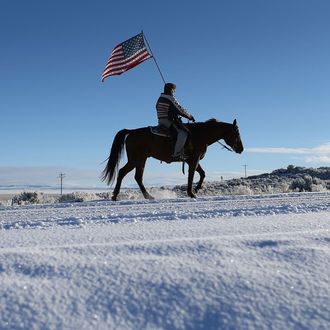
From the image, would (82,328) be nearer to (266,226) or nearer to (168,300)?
(168,300)

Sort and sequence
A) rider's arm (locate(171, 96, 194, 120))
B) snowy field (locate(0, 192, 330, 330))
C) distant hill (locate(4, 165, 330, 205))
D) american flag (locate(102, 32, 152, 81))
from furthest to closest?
distant hill (locate(4, 165, 330, 205)) < american flag (locate(102, 32, 152, 81)) < rider's arm (locate(171, 96, 194, 120)) < snowy field (locate(0, 192, 330, 330))

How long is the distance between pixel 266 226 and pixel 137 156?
811 centimetres

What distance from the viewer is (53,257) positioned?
8.62 ft

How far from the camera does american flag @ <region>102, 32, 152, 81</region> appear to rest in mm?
13500

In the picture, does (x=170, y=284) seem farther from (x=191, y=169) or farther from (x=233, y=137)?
(x=233, y=137)

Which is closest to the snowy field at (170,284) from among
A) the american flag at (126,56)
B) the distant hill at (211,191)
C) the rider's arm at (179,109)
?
the rider's arm at (179,109)

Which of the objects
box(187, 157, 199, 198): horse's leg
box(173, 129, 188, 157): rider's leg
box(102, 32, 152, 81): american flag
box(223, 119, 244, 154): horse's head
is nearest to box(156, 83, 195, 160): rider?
box(173, 129, 188, 157): rider's leg

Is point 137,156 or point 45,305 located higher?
point 137,156

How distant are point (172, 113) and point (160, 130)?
1.60 feet

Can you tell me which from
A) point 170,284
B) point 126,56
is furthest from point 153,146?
point 170,284

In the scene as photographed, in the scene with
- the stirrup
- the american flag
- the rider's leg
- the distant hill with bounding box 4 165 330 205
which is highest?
the american flag

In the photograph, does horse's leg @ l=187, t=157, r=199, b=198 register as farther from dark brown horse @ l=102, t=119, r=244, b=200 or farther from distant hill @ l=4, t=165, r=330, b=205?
distant hill @ l=4, t=165, r=330, b=205

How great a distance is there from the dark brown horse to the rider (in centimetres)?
20

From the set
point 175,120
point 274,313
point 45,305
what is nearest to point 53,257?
point 45,305
